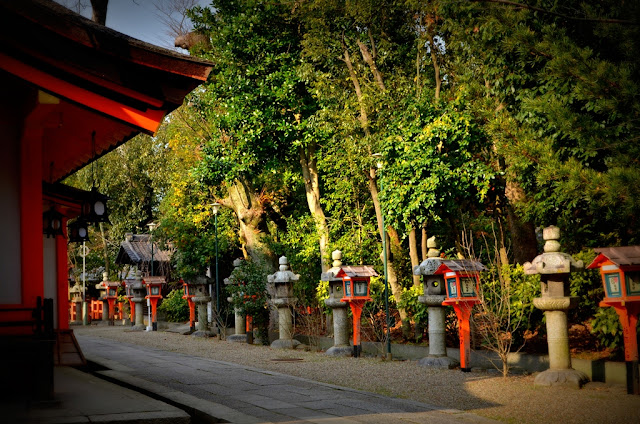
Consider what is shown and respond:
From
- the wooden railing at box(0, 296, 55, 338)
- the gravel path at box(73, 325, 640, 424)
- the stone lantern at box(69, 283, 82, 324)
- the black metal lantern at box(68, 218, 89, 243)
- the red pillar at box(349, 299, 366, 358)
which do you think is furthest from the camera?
the stone lantern at box(69, 283, 82, 324)

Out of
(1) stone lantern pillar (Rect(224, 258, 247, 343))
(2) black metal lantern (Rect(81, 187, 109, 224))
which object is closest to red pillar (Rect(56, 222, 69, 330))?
(2) black metal lantern (Rect(81, 187, 109, 224))

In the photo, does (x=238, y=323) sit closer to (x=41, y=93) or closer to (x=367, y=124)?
(x=367, y=124)

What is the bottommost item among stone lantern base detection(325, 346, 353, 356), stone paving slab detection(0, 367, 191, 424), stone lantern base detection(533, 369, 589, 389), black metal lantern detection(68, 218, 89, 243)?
stone lantern base detection(325, 346, 353, 356)

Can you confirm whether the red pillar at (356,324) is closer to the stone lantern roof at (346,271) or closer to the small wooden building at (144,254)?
the stone lantern roof at (346,271)

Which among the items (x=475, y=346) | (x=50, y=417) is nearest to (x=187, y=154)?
(x=475, y=346)

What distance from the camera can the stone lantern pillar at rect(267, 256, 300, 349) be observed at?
2162cm

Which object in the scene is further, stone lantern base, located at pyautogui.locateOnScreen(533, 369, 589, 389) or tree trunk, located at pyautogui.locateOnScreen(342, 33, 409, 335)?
tree trunk, located at pyautogui.locateOnScreen(342, 33, 409, 335)

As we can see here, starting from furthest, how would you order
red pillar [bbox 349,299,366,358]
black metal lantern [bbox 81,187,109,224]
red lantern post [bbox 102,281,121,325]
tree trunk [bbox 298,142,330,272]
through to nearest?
red lantern post [bbox 102,281,121,325] < tree trunk [bbox 298,142,330,272] < red pillar [bbox 349,299,366,358] < black metal lantern [bbox 81,187,109,224]

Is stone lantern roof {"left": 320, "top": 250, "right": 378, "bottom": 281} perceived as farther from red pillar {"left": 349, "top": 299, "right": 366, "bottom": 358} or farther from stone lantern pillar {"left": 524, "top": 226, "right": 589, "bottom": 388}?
stone lantern pillar {"left": 524, "top": 226, "right": 589, "bottom": 388}

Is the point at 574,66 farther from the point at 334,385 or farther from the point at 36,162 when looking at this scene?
the point at 36,162

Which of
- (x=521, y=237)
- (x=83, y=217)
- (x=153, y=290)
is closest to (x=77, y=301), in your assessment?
(x=153, y=290)

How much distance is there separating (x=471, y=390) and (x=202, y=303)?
706 inches

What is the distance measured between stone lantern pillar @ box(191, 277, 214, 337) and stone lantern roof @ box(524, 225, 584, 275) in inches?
703

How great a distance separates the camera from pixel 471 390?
11898 millimetres
